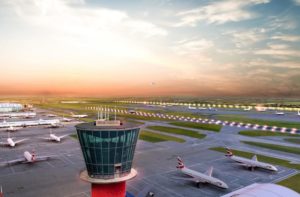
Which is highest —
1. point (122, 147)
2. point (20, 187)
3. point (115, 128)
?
point (115, 128)

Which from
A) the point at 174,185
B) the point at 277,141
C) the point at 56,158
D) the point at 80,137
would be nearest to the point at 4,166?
the point at 56,158

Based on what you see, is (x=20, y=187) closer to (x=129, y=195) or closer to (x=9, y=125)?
(x=129, y=195)

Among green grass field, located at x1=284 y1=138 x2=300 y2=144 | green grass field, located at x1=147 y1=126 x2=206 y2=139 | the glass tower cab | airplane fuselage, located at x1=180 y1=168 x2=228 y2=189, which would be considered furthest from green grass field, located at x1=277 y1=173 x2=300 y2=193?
green grass field, located at x1=147 y1=126 x2=206 y2=139

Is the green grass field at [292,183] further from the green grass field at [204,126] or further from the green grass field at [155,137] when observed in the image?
the green grass field at [204,126]

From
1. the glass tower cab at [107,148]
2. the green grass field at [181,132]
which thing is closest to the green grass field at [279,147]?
the green grass field at [181,132]

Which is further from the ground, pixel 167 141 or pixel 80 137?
pixel 80 137

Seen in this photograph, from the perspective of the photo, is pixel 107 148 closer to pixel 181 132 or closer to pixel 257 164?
pixel 257 164

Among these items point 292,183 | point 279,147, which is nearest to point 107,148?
point 292,183

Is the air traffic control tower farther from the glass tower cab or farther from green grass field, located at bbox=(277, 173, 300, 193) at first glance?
green grass field, located at bbox=(277, 173, 300, 193)
